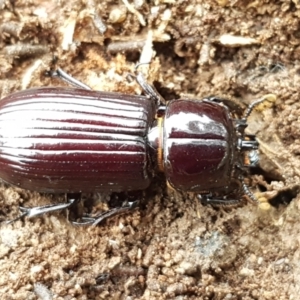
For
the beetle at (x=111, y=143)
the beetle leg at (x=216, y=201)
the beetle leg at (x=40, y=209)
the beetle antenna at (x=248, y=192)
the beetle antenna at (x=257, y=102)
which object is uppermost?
the beetle antenna at (x=257, y=102)

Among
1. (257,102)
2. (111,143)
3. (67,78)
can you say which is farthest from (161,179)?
(67,78)

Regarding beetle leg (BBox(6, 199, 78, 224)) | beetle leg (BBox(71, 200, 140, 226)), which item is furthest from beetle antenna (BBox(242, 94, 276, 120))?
beetle leg (BBox(6, 199, 78, 224))

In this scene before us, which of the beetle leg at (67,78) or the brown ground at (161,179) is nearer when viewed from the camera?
the brown ground at (161,179)

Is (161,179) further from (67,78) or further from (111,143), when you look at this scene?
(67,78)

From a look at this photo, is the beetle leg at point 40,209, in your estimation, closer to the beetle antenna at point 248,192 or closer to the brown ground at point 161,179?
the brown ground at point 161,179

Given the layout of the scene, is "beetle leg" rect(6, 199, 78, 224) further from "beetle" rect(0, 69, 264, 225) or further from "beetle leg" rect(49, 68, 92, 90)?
"beetle leg" rect(49, 68, 92, 90)

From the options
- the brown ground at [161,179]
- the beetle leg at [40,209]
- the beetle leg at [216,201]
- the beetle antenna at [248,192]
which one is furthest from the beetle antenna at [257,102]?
the beetle leg at [40,209]

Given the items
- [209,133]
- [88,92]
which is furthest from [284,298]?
[88,92]
